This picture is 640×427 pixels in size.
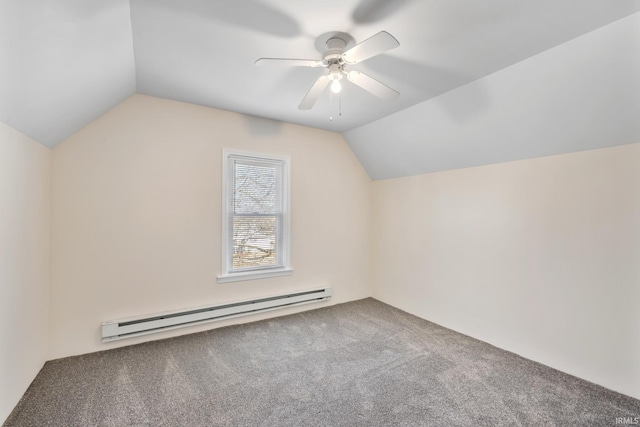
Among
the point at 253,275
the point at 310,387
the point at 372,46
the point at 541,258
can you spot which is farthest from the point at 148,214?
the point at 541,258

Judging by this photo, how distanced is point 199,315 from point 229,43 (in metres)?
2.57

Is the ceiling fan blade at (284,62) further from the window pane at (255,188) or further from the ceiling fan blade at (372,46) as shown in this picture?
the window pane at (255,188)

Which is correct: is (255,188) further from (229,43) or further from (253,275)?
(229,43)

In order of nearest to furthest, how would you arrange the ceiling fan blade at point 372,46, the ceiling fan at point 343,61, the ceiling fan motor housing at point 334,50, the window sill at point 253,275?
the ceiling fan blade at point 372,46 → the ceiling fan at point 343,61 → the ceiling fan motor housing at point 334,50 → the window sill at point 253,275

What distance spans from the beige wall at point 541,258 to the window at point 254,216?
1722 mm

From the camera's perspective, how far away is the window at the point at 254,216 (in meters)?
3.21

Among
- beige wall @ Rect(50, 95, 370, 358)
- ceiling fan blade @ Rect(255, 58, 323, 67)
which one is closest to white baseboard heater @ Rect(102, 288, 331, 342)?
beige wall @ Rect(50, 95, 370, 358)

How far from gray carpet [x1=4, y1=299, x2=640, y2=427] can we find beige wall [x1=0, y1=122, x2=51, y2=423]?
0.20m

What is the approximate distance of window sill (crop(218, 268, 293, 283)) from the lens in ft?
10.4

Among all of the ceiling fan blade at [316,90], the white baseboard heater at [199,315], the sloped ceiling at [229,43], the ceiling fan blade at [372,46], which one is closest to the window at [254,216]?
the white baseboard heater at [199,315]

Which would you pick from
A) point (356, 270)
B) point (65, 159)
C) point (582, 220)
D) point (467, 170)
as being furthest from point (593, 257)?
point (65, 159)

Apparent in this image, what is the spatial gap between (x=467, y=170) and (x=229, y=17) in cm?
269

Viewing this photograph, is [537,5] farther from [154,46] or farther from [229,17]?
[154,46]

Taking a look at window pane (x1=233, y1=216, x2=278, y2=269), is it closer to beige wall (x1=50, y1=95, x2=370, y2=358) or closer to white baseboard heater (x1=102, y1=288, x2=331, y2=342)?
beige wall (x1=50, y1=95, x2=370, y2=358)
